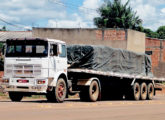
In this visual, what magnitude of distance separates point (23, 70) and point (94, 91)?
431 cm

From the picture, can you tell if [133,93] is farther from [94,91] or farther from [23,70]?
[23,70]

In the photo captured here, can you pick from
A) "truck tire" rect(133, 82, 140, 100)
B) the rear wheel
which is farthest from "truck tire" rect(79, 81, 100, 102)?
"truck tire" rect(133, 82, 140, 100)

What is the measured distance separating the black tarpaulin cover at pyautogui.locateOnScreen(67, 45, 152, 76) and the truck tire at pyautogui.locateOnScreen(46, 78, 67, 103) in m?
1.58

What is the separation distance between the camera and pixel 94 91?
21.3 metres

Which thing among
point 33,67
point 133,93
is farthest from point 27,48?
point 133,93

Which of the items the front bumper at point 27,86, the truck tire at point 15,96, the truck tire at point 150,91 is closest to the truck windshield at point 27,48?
the front bumper at point 27,86

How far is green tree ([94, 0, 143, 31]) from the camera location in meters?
79.3

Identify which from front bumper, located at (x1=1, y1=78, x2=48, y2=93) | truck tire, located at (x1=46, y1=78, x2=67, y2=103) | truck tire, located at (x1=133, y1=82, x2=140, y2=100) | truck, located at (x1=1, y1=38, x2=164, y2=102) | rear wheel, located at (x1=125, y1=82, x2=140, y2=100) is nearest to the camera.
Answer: front bumper, located at (x1=1, y1=78, x2=48, y2=93)

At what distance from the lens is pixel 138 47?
48.2 meters

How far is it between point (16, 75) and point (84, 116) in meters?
6.64

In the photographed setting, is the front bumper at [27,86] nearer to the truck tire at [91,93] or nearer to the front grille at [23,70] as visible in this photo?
the front grille at [23,70]

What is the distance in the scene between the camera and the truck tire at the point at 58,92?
18.7 m

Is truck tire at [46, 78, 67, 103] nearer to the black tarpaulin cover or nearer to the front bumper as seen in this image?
the front bumper

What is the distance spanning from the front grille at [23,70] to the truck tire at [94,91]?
339 cm
